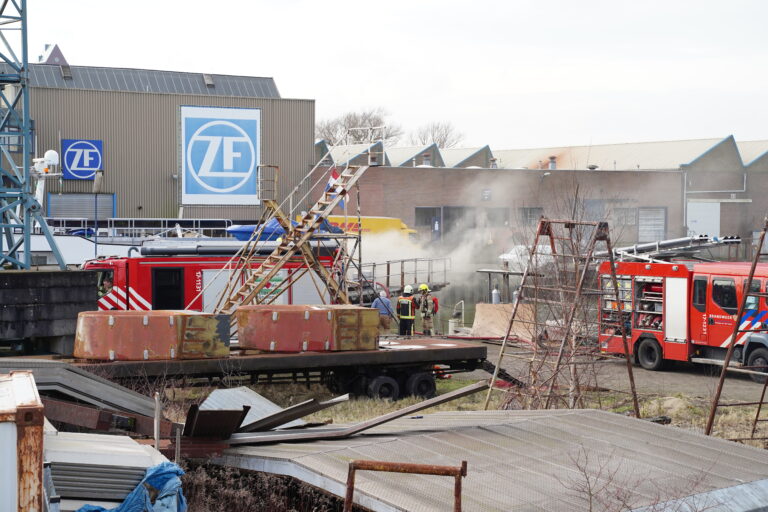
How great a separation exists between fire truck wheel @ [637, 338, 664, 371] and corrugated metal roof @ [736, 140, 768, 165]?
203ft

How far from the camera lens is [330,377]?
18.0 metres

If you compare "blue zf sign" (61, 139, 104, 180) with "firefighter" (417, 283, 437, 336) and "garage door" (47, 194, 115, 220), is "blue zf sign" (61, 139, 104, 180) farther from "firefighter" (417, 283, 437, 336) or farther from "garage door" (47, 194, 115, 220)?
"firefighter" (417, 283, 437, 336)

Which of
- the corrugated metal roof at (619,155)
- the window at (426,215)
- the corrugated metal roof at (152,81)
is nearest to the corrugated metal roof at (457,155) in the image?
the corrugated metal roof at (619,155)

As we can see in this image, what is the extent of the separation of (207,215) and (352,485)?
136 ft

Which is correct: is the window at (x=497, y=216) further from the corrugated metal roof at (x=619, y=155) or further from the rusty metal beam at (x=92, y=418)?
the rusty metal beam at (x=92, y=418)

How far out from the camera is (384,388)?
17.8m

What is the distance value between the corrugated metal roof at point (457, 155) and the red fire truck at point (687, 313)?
2152 inches

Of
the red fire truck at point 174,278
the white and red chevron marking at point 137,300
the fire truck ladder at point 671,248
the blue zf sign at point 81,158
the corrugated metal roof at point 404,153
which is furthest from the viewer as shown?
the corrugated metal roof at point 404,153

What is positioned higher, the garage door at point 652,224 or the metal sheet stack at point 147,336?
the garage door at point 652,224

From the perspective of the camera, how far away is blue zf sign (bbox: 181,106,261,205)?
153ft

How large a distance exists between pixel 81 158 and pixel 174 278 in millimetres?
24596

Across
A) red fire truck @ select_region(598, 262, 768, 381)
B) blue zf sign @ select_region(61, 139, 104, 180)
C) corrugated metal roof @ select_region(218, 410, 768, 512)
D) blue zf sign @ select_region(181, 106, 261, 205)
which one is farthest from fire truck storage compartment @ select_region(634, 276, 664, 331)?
blue zf sign @ select_region(61, 139, 104, 180)

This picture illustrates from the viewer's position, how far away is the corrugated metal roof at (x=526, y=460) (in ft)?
24.5

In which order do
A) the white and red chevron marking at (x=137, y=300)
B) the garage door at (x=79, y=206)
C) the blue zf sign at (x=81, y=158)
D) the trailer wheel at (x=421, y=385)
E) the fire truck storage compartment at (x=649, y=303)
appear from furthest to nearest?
the blue zf sign at (x=81, y=158), the garage door at (x=79, y=206), the fire truck storage compartment at (x=649, y=303), the white and red chevron marking at (x=137, y=300), the trailer wheel at (x=421, y=385)
